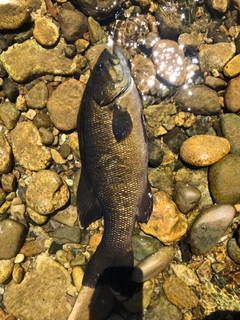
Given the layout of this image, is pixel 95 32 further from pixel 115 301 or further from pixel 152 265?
pixel 115 301

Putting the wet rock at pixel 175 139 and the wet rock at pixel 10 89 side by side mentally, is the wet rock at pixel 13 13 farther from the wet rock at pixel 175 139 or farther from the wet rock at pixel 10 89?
the wet rock at pixel 175 139

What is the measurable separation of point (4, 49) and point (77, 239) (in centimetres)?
302

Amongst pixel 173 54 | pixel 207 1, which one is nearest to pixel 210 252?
pixel 173 54

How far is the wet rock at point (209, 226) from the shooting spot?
3562 mm

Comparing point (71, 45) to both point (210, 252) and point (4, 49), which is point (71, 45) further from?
point (210, 252)

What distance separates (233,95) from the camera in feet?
11.9

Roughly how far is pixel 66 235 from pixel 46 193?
2.33 ft

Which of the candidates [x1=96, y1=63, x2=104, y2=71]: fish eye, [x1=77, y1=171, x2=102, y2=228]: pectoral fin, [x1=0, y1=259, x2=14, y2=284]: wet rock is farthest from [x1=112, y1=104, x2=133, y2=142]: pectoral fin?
[x1=0, y1=259, x2=14, y2=284]: wet rock

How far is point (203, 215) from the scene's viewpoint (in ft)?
11.9

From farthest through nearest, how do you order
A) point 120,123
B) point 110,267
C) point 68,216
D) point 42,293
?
point 68,216 → point 42,293 → point 110,267 → point 120,123

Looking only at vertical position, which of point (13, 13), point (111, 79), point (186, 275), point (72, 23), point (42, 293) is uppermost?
point (13, 13)

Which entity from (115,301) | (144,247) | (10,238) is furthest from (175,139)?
(10,238)

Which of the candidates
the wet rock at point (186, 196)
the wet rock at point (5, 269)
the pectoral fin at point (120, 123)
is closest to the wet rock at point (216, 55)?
the pectoral fin at point (120, 123)

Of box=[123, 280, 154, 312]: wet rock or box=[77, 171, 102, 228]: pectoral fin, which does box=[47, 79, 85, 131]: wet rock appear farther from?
box=[123, 280, 154, 312]: wet rock
